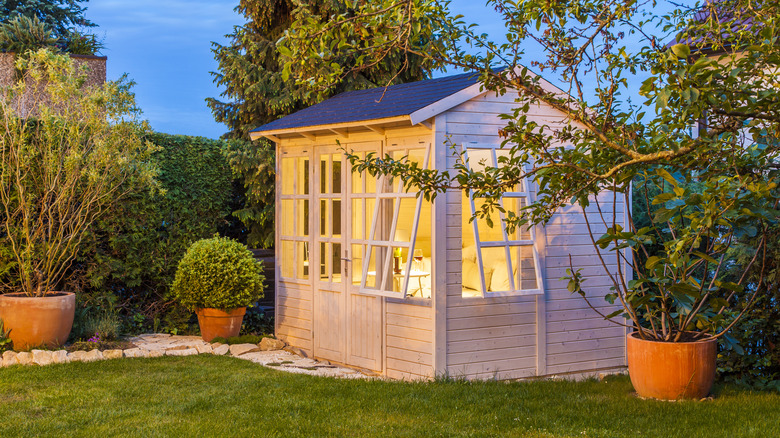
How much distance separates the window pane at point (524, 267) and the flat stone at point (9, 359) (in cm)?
481

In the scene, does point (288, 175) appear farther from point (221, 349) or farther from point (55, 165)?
point (55, 165)

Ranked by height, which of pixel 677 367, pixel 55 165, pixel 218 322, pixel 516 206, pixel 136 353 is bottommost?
pixel 136 353

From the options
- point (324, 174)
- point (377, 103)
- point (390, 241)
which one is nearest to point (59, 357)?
point (324, 174)

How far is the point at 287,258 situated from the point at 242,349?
1.22 meters

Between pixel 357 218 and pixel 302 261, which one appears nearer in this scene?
pixel 357 218

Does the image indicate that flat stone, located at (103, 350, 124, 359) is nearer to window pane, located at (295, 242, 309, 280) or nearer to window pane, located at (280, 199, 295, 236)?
window pane, located at (295, 242, 309, 280)

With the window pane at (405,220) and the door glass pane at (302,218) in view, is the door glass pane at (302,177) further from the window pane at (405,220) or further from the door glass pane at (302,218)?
the window pane at (405,220)

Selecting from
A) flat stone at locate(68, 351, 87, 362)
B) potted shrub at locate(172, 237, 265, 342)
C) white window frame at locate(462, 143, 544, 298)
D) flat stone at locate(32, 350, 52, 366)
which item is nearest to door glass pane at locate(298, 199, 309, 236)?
potted shrub at locate(172, 237, 265, 342)

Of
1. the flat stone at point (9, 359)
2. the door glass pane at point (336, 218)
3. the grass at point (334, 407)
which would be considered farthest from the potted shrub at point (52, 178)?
the door glass pane at point (336, 218)

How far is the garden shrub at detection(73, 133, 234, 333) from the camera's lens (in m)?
8.69

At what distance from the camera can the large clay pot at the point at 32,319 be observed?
24.4 feet

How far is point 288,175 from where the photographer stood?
8.54 meters

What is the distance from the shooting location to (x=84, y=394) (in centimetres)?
578

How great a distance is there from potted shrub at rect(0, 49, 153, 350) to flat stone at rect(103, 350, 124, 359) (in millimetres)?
658
